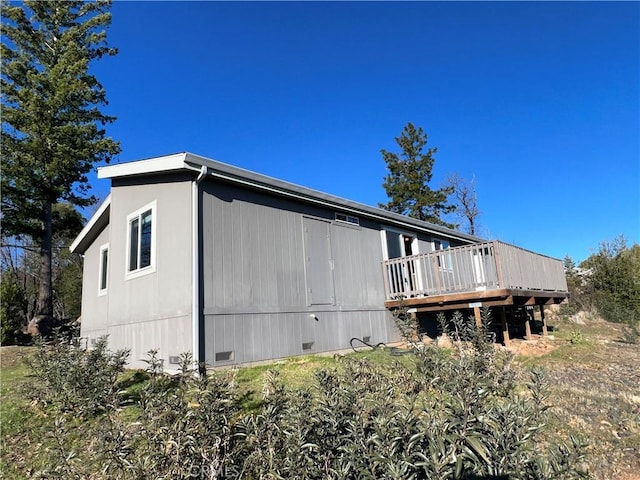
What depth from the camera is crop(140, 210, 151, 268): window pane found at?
798 centimetres

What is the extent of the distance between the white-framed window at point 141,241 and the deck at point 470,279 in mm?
5131

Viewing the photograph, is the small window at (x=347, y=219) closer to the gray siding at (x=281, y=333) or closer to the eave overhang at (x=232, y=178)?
the eave overhang at (x=232, y=178)

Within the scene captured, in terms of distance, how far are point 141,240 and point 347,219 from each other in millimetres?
4752

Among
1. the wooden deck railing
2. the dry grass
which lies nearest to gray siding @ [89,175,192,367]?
the dry grass

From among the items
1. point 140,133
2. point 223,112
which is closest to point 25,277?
point 140,133

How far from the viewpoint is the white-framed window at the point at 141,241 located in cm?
776

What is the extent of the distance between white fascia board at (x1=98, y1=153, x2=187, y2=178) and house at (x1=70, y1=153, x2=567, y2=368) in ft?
0.08

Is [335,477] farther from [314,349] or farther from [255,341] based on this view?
[314,349]

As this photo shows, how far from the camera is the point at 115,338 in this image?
8.57 metres

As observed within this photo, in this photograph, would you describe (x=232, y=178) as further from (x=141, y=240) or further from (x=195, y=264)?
(x=141, y=240)

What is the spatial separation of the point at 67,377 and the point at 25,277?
2621 cm

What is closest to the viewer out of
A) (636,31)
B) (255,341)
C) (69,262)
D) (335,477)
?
(335,477)

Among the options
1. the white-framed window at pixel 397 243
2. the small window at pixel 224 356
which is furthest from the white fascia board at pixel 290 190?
the small window at pixel 224 356

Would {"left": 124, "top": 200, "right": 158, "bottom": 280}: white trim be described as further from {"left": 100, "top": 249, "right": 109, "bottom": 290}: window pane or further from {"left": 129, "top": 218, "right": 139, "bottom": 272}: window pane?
{"left": 100, "top": 249, "right": 109, "bottom": 290}: window pane
